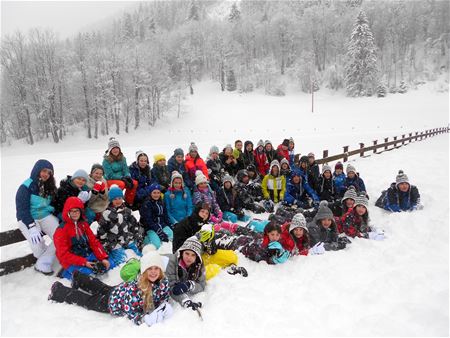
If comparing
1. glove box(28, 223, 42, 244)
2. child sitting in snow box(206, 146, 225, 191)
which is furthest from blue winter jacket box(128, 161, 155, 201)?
glove box(28, 223, 42, 244)

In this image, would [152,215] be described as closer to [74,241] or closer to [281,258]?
[74,241]

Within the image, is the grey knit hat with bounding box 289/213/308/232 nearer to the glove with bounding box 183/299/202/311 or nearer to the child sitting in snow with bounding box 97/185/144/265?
the glove with bounding box 183/299/202/311

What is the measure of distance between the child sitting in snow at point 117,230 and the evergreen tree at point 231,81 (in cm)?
5174

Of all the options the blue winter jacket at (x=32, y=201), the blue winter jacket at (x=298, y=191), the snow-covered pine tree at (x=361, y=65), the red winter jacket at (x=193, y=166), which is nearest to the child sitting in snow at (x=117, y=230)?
the blue winter jacket at (x=32, y=201)

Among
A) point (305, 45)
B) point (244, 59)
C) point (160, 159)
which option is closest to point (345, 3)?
point (305, 45)

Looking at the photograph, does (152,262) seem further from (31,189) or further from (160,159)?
(160,159)

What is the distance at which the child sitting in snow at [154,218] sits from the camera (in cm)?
604

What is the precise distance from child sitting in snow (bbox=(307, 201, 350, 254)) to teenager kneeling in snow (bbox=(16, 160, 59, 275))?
4435 mm

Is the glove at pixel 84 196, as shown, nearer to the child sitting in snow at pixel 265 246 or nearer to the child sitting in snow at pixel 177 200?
the child sitting in snow at pixel 177 200

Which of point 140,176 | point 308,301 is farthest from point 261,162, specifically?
point 308,301

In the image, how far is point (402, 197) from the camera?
24.7 feet

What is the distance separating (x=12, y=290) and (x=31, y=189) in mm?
1512

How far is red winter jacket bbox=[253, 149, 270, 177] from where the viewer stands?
32.3 feet

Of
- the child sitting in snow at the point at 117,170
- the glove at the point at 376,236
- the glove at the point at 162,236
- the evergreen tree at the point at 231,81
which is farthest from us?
the evergreen tree at the point at 231,81
